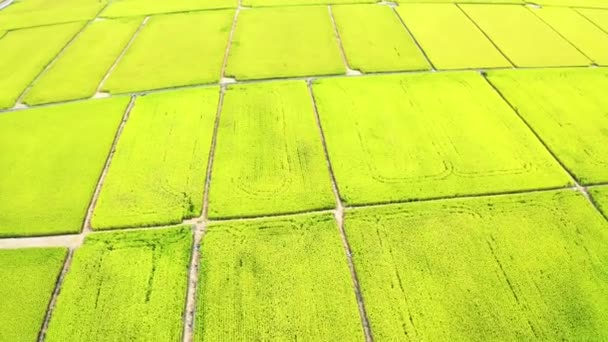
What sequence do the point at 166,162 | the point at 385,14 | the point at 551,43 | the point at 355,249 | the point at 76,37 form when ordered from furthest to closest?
the point at 385,14 → the point at 76,37 → the point at 551,43 → the point at 166,162 → the point at 355,249

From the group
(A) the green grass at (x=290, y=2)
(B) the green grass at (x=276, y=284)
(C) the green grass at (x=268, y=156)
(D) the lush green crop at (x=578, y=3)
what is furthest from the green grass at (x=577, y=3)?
(B) the green grass at (x=276, y=284)

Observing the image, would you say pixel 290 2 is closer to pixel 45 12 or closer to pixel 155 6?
pixel 155 6

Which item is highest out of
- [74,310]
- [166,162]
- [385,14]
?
[385,14]

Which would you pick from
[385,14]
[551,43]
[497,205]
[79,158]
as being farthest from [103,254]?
[551,43]

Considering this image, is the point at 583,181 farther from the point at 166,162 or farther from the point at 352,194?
the point at 166,162

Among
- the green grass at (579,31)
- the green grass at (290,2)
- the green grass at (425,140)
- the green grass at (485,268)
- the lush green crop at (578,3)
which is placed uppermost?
the green grass at (290,2)

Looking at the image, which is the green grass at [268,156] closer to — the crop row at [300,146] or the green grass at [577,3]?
the crop row at [300,146]

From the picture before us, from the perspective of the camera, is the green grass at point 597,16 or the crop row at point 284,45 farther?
the green grass at point 597,16
